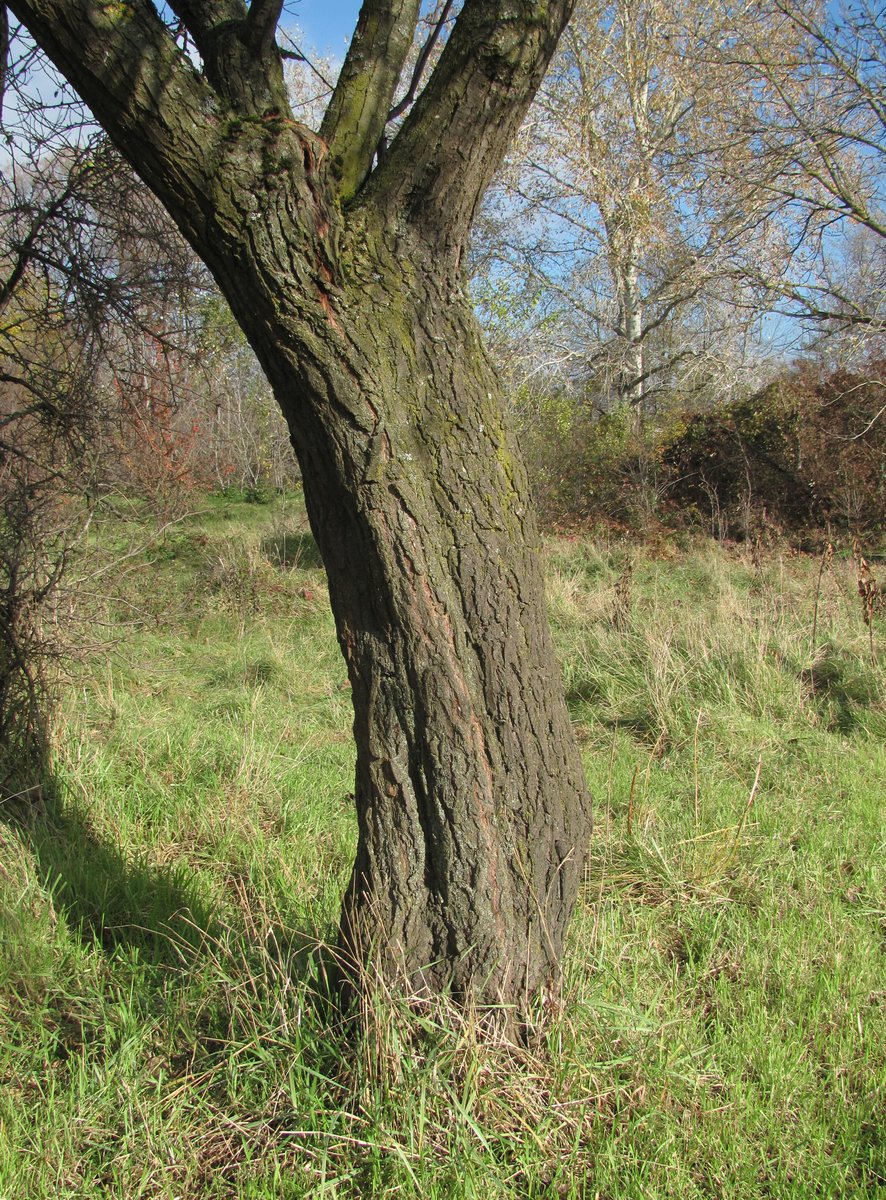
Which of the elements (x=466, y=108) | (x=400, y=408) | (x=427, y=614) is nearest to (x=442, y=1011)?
(x=427, y=614)

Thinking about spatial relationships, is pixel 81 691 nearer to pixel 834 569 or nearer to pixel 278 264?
pixel 278 264

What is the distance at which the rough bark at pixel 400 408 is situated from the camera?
2.04 meters

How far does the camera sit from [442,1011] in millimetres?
2260

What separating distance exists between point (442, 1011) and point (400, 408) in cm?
167

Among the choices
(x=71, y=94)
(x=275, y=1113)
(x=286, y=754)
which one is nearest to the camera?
(x=275, y=1113)

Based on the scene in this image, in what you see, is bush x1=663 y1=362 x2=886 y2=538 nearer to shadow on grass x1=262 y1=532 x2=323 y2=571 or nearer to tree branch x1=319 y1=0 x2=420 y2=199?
shadow on grass x1=262 y1=532 x2=323 y2=571

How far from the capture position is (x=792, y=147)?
34.4ft

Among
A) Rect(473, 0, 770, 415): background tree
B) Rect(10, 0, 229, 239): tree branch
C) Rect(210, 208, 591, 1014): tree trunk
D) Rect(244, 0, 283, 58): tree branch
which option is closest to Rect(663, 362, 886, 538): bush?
Rect(473, 0, 770, 415): background tree

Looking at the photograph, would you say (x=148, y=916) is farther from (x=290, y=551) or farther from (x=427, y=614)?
(x=290, y=551)

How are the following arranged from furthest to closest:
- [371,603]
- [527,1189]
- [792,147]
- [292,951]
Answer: [792,147]
[292,951]
[371,603]
[527,1189]

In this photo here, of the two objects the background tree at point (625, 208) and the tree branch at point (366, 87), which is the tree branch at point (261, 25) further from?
the background tree at point (625, 208)

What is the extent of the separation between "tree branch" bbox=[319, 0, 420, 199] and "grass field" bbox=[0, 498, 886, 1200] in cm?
227

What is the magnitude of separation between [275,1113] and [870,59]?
12497 mm

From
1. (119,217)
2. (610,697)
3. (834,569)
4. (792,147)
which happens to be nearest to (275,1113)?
(610,697)
